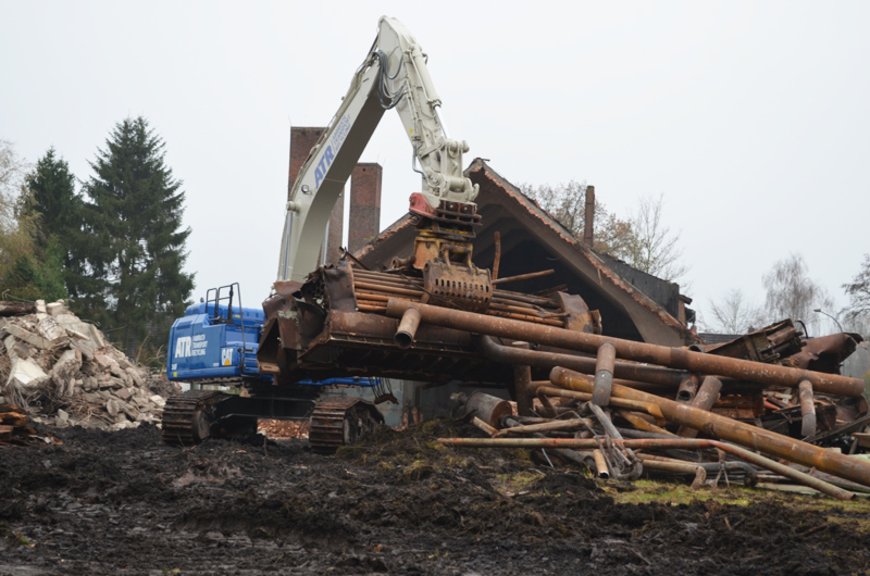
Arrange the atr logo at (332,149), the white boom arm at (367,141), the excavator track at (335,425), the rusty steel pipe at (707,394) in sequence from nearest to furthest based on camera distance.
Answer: the rusty steel pipe at (707,394)
the excavator track at (335,425)
the white boom arm at (367,141)
the atr logo at (332,149)

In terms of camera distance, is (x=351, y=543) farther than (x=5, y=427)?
No

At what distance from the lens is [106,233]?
54375mm

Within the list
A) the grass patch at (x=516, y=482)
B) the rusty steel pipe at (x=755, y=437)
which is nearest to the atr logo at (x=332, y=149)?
the rusty steel pipe at (x=755, y=437)

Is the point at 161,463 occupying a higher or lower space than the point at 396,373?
lower

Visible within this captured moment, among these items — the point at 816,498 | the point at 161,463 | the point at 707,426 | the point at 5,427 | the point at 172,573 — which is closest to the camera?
the point at 172,573

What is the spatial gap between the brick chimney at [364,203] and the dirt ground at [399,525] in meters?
24.9

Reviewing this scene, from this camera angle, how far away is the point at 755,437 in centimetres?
929

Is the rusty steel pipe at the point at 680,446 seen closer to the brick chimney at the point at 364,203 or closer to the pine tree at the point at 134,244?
the brick chimney at the point at 364,203

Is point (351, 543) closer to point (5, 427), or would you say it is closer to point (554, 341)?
point (554, 341)

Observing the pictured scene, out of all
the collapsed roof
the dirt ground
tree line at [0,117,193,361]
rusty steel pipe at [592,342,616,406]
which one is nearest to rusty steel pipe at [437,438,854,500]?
the dirt ground

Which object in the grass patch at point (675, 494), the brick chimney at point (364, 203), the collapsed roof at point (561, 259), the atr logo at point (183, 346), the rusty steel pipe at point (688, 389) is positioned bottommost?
the grass patch at point (675, 494)

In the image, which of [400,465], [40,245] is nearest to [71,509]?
[400,465]

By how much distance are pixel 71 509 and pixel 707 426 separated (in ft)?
18.9

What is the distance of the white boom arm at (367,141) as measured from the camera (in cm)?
1345
